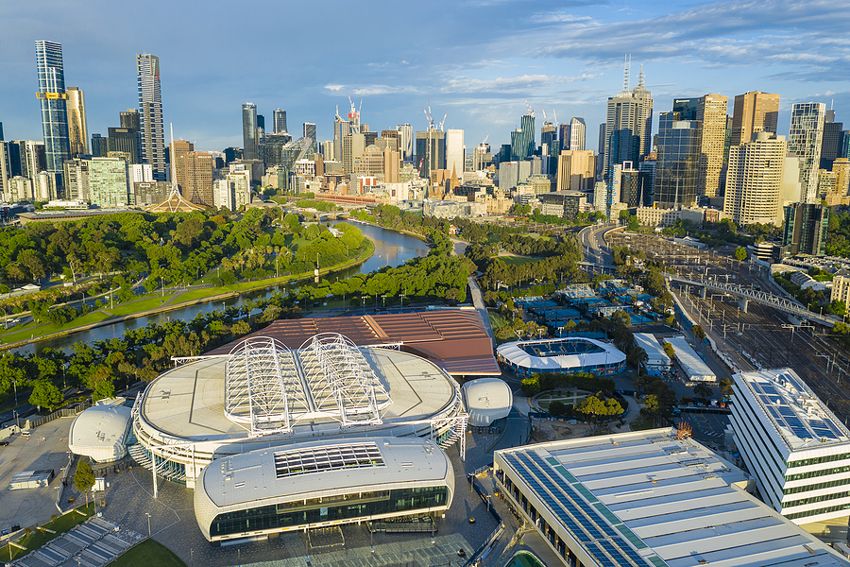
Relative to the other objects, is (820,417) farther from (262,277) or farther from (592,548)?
(262,277)

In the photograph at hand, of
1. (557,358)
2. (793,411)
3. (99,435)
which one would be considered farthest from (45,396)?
(793,411)

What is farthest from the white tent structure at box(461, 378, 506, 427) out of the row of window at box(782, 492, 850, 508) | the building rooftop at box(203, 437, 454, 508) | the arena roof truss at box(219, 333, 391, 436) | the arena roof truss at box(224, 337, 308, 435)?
the row of window at box(782, 492, 850, 508)

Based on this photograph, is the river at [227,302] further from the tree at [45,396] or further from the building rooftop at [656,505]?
the building rooftop at [656,505]

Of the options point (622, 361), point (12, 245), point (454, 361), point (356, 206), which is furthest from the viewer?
point (356, 206)

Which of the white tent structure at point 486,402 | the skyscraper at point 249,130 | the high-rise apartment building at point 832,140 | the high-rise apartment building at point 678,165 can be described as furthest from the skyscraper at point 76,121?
the high-rise apartment building at point 832,140

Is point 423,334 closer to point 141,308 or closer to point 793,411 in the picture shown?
point 793,411

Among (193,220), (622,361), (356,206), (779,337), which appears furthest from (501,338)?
(356,206)
